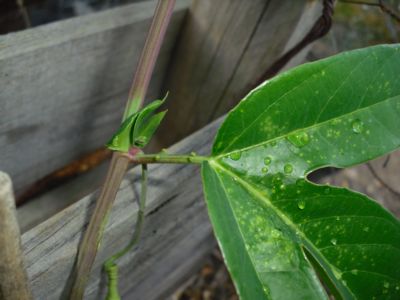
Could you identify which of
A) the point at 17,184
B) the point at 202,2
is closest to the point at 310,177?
the point at 202,2

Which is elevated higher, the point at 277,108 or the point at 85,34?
the point at 85,34

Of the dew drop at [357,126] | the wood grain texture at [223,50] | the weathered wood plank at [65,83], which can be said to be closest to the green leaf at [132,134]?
the dew drop at [357,126]

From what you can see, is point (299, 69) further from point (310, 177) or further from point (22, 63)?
point (310, 177)

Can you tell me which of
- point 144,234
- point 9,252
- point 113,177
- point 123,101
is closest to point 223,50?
point 123,101

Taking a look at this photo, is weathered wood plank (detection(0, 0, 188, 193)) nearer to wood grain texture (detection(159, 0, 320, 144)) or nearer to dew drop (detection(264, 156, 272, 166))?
wood grain texture (detection(159, 0, 320, 144))

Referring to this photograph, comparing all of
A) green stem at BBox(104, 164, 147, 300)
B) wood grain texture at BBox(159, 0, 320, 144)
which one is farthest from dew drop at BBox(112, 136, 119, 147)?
wood grain texture at BBox(159, 0, 320, 144)

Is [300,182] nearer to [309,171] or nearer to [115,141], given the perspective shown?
[309,171]
